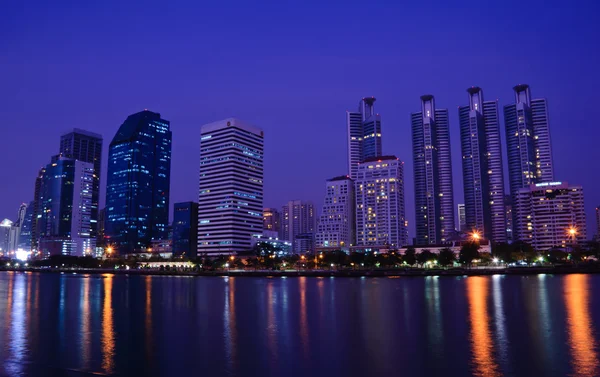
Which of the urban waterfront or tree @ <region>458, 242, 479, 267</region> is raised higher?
tree @ <region>458, 242, 479, 267</region>

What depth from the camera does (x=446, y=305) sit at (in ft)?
185

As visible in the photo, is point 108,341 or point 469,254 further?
point 469,254

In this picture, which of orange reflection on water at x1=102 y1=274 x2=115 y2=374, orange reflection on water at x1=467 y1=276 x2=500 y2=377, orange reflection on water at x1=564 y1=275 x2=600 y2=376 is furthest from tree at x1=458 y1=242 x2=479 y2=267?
orange reflection on water at x1=102 y1=274 x2=115 y2=374

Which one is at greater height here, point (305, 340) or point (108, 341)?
point (108, 341)

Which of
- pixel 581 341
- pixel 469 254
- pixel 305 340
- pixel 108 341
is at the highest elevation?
pixel 469 254

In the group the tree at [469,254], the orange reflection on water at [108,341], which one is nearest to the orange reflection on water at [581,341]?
the orange reflection on water at [108,341]

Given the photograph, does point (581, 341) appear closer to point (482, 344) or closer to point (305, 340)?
point (482, 344)

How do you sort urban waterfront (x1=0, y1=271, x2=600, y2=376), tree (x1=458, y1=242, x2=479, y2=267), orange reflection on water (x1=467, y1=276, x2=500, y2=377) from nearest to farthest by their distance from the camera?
orange reflection on water (x1=467, y1=276, x2=500, y2=377) → urban waterfront (x1=0, y1=271, x2=600, y2=376) → tree (x1=458, y1=242, x2=479, y2=267)

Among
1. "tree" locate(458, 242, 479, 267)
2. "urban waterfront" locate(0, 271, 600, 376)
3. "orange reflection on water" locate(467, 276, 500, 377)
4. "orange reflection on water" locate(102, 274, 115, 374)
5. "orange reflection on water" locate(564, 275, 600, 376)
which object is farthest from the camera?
"tree" locate(458, 242, 479, 267)

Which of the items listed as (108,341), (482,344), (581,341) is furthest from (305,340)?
(581,341)

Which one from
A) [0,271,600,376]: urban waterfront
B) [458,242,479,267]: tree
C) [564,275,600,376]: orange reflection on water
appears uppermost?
[458,242,479,267]: tree

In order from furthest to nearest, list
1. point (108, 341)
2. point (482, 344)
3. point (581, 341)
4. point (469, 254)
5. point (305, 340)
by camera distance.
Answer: point (469, 254), point (305, 340), point (108, 341), point (581, 341), point (482, 344)

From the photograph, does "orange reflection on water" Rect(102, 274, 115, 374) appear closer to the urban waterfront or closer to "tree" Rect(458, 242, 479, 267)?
the urban waterfront

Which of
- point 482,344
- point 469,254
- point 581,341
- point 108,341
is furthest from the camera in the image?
point 469,254
